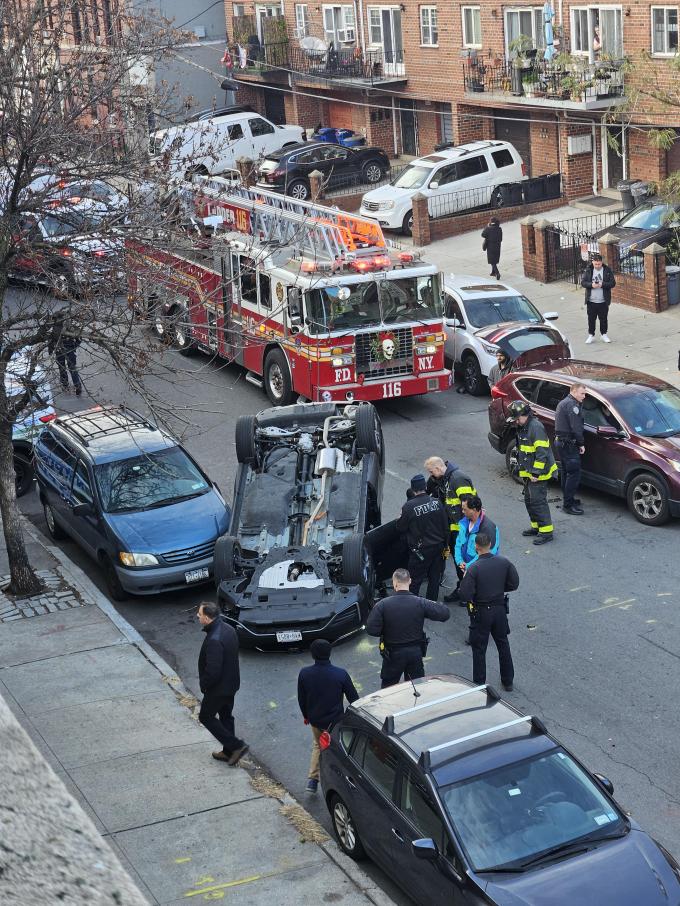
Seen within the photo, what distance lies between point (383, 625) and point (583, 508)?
18.7ft

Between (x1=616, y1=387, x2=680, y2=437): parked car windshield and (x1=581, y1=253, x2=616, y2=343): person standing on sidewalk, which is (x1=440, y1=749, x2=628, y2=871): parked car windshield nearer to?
(x1=616, y1=387, x2=680, y2=437): parked car windshield

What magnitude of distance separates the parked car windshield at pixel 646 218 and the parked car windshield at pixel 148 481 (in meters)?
13.5

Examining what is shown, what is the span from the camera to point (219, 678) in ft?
30.3

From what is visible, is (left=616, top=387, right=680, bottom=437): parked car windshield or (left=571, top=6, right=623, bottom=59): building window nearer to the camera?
(left=616, top=387, right=680, bottom=437): parked car windshield

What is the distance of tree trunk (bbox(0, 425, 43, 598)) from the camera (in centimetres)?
1323

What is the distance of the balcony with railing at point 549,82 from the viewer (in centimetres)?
2881

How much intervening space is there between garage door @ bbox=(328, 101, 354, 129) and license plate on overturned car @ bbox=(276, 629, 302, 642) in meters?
32.1

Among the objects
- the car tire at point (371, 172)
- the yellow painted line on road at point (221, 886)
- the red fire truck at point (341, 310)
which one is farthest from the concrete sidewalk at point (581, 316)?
the yellow painted line on road at point (221, 886)

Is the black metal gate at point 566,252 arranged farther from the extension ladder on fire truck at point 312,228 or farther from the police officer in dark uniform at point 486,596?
the police officer in dark uniform at point 486,596

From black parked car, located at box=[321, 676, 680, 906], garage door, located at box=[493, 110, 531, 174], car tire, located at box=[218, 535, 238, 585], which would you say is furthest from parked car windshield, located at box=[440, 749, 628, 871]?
garage door, located at box=[493, 110, 531, 174]

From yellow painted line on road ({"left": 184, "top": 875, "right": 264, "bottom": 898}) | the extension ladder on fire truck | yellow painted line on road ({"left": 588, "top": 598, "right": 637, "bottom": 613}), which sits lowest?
yellow painted line on road ({"left": 588, "top": 598, "right": 637, "bottom": 613})

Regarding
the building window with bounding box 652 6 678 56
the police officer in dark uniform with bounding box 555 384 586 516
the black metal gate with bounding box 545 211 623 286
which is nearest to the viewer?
the police officer in dark uniform with bounding box 555 384 586 516

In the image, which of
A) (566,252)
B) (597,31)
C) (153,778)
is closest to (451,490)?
(153,778)

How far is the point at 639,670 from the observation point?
10.7 metres
